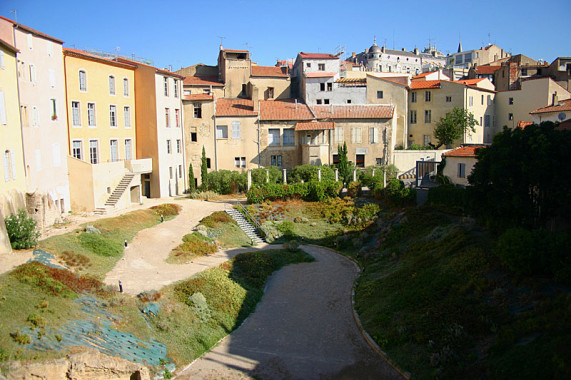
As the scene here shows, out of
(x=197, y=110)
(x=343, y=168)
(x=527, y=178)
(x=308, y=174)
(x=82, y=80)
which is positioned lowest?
(x=308, y=174)

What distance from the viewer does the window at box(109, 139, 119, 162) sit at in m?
38.5

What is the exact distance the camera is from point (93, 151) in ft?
120

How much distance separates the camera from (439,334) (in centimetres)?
1542

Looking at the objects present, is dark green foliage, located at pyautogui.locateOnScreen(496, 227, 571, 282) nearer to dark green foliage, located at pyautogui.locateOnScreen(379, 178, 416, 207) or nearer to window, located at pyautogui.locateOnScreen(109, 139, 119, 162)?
dark green foliage, located at pyautogui.locateOnScreen(379, 178, 416, 207)

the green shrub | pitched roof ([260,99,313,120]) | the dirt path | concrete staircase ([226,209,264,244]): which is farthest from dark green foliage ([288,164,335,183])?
the green shrub

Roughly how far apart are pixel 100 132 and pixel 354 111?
2627cm

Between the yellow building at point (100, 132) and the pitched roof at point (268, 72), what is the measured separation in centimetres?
1742

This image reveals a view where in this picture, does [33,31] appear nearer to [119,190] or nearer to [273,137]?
[119,190]

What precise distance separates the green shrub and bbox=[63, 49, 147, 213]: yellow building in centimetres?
854

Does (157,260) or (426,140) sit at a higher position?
(426,140)

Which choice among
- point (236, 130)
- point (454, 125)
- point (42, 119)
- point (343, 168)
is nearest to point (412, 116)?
point (454, 125)

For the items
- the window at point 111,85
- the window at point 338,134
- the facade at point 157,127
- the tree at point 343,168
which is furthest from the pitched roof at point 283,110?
the window at point 111,85

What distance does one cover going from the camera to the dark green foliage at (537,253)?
48.5 feet

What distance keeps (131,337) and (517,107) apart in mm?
51172
